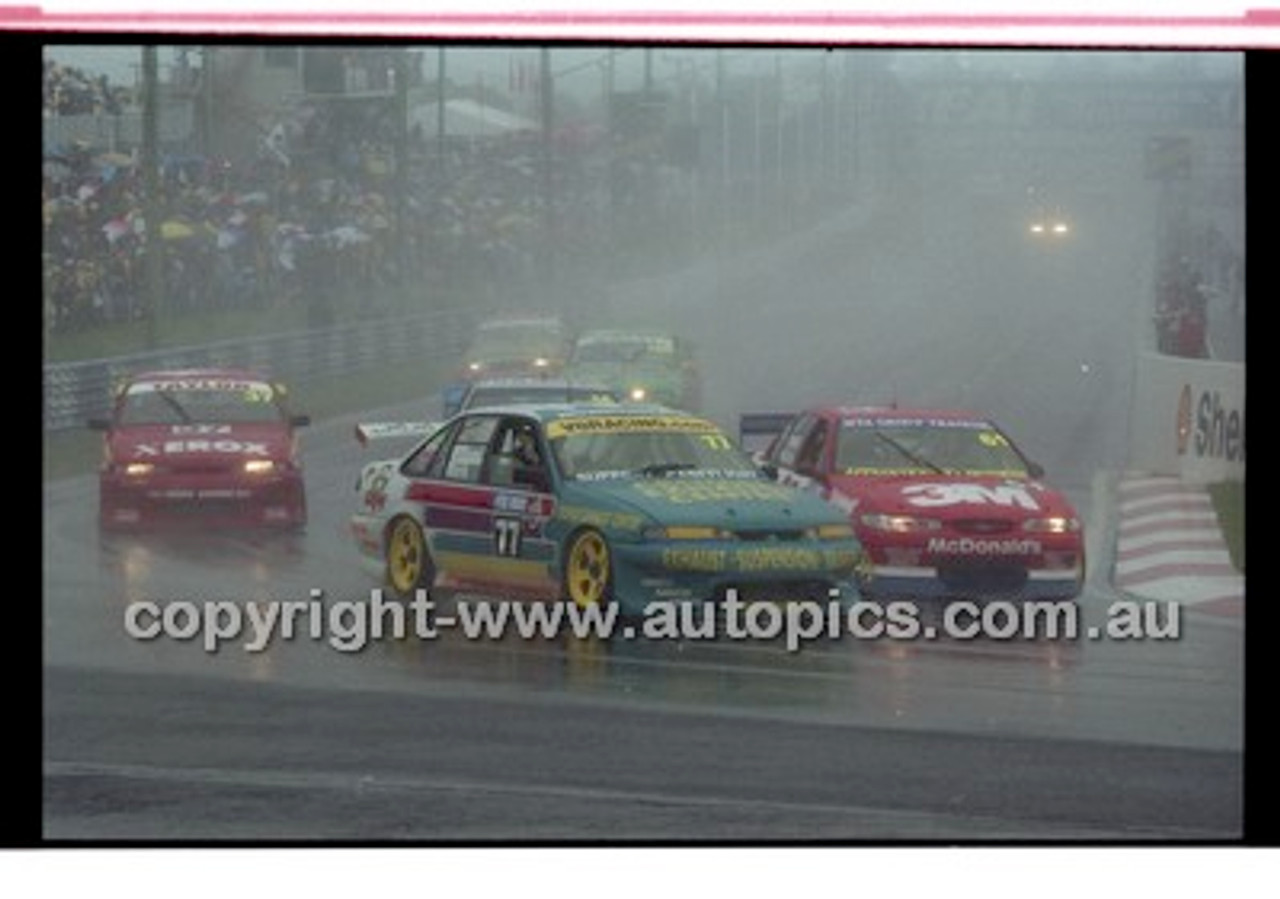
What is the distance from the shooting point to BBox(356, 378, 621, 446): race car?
11.1m

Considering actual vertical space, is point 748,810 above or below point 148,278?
below

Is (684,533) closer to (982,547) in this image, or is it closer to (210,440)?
(982,547)

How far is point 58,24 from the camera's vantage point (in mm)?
9375

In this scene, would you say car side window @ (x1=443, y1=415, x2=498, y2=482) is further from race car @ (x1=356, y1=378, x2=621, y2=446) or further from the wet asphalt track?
the wet asphalt track

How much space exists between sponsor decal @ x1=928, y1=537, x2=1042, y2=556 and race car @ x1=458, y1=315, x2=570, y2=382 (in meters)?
1.47

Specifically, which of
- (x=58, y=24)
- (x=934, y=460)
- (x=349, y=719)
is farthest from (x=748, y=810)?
(x=58, y=24)

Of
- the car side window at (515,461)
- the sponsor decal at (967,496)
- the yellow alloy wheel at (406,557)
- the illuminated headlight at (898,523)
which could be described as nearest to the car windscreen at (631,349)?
the car side window at (515,461)

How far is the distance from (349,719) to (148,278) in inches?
66.2

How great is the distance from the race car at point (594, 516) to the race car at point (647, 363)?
0.30 feet

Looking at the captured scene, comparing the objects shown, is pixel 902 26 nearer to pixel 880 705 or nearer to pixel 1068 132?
pixel 1068 132

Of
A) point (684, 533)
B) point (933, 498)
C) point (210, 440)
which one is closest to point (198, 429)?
point (210, 440)

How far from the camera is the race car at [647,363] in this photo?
1072 centimetres

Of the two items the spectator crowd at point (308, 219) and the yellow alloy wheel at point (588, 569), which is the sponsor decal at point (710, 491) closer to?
the yellow alloy wheel at point (588, 569)

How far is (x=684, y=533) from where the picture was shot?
10984 millimetres
